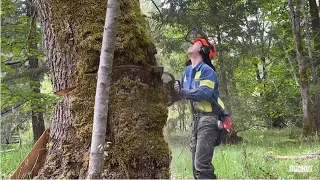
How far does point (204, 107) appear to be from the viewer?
131 inches

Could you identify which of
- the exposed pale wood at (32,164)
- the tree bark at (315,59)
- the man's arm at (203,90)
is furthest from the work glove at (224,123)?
the tree bark at (315,59)

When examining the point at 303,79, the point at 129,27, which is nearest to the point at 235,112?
the point at 303,79

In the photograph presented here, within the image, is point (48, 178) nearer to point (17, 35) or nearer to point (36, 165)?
point (36, 165)

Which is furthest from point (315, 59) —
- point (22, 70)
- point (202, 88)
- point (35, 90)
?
point (202, 88)

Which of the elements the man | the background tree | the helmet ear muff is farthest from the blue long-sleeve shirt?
the background tree

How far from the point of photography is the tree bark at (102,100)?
6.78 ft

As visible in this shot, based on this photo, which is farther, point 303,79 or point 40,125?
point 40,125

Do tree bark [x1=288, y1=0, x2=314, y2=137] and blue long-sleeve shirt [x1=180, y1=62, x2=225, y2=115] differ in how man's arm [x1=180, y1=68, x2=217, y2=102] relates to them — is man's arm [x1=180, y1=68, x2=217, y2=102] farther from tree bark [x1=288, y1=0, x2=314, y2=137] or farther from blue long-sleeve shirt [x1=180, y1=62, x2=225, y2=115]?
tree bark [x1=288, y1=0, x2=314, y2=137]

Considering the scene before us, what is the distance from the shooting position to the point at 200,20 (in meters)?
11.6

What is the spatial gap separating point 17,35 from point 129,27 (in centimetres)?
787

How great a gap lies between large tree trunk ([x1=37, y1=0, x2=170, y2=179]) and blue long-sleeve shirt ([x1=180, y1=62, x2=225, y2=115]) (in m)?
0.30

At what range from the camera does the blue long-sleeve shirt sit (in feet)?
10.3

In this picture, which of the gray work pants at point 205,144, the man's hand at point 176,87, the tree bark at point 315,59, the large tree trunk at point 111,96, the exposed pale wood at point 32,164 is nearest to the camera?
the large tree trunk at point 111,96

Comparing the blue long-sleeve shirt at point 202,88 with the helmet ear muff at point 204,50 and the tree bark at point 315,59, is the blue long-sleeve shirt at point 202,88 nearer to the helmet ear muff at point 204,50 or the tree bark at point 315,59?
the helmet ear muff at point 204,50
